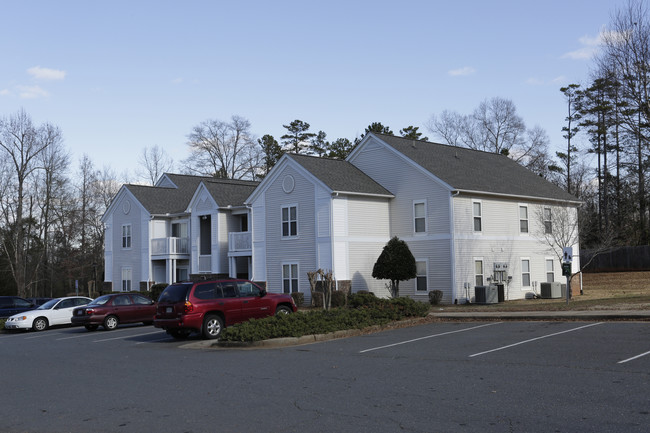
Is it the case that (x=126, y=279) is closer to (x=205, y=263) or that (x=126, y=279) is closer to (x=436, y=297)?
(x=205, y=263)

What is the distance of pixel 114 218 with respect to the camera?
49.2m

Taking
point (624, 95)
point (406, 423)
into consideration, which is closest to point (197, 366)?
point (406, 423)

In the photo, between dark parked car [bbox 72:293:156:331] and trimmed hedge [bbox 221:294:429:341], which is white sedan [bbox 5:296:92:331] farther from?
trimmed hedge [bbox 221:294:429:341]

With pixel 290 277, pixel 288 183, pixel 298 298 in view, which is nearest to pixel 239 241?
pixel 290 277

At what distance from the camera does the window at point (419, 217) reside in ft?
110

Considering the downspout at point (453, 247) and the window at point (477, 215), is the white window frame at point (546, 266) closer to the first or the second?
the window at point (477, 215)

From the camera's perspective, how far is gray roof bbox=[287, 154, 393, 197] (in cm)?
3334

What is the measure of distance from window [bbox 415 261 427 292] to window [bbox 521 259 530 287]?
20.7ft

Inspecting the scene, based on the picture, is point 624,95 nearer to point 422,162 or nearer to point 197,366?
point 422,162

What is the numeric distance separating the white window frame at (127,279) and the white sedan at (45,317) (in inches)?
660

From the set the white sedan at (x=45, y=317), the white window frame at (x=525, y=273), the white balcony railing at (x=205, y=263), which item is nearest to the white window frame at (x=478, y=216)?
the white window frame at (x=525, y=273)

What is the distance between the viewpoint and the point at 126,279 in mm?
47688

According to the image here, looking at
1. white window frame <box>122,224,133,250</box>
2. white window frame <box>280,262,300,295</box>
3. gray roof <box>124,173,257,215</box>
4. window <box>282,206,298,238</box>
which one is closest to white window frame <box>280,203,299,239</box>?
window <box>282,206,298,238</box>

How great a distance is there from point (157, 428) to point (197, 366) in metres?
5.74
